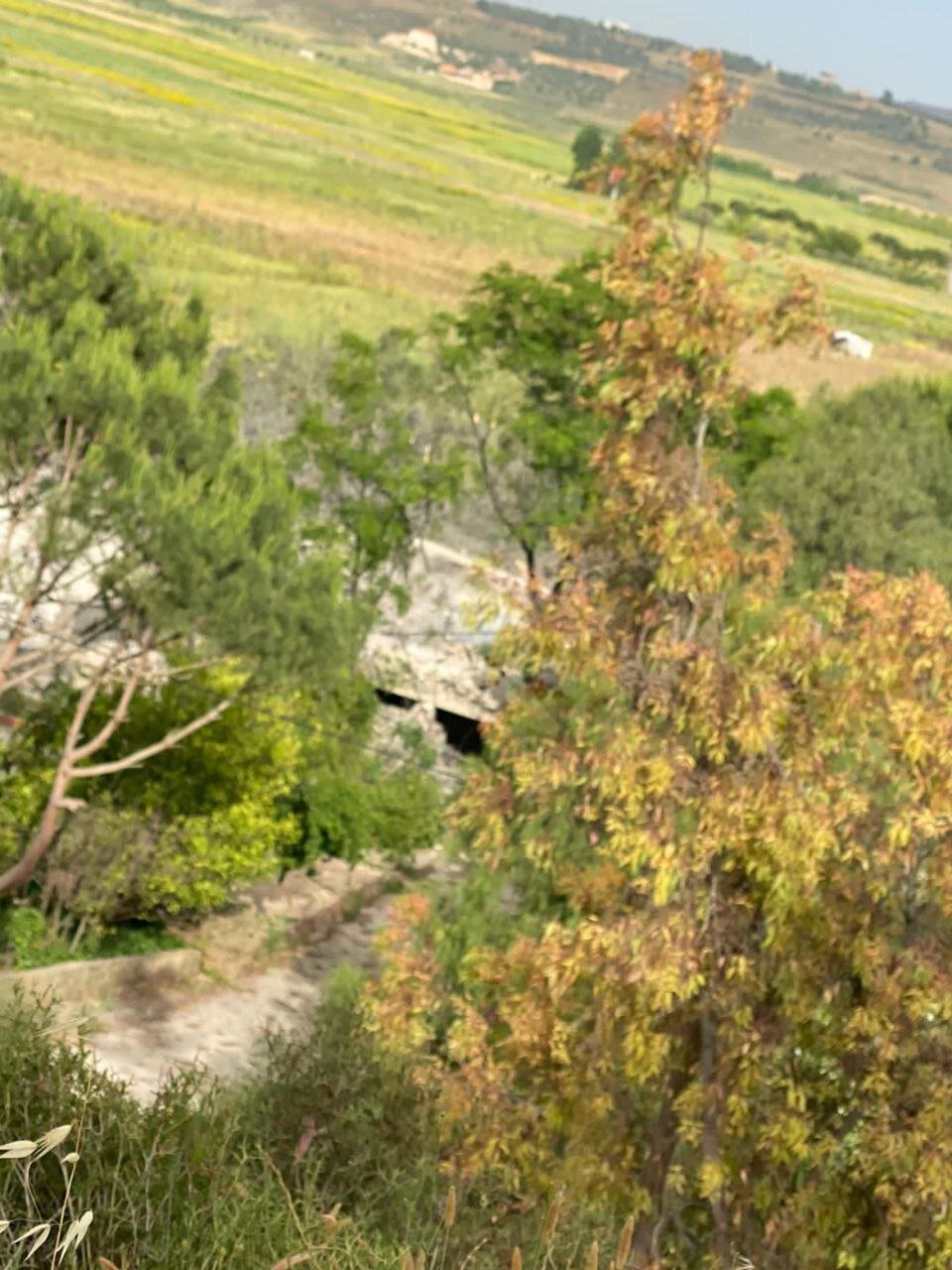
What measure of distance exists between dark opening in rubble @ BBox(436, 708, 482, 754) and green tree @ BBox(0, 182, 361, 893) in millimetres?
13409

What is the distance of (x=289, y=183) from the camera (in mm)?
76062

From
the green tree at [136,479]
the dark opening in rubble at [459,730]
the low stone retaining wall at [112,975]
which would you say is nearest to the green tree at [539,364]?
the dark opening in rubble at [459,730]

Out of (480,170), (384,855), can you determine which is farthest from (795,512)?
(480,170)

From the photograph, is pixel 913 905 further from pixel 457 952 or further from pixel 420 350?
pixel 420 350

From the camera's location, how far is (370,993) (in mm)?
11125

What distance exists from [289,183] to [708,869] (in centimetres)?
7032

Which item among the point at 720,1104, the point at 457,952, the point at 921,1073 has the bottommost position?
the point at 457,952

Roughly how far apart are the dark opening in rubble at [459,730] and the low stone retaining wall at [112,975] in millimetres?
11426

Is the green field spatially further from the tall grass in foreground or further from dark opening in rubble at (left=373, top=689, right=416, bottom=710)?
dark opening in rubble at (left=373, top=689, right=416, bottom=710)

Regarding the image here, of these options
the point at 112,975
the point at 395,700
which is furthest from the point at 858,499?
the point at 112,975

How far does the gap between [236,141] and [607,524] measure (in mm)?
79042

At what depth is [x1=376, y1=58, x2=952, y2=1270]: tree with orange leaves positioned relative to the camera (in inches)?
338

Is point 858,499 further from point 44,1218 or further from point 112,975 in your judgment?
point 44,1218

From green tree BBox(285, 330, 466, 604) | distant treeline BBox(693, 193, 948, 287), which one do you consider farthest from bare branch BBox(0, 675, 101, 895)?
distant treeline BBox(693, 193, 948, 287)
